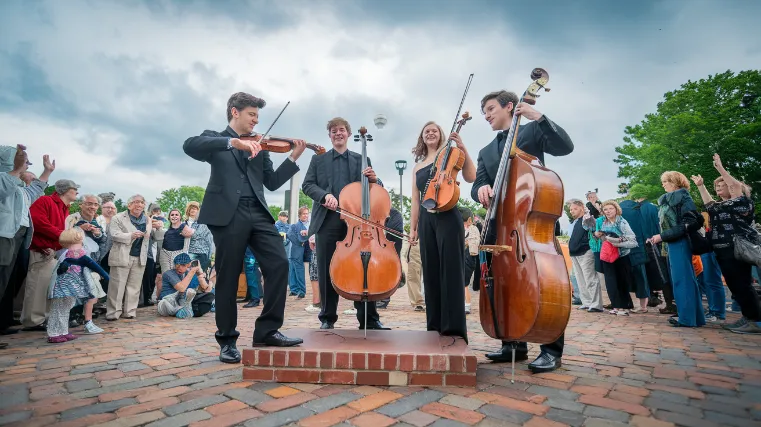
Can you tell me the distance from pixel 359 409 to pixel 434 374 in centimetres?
59

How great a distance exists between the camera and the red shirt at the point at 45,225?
4820 mm

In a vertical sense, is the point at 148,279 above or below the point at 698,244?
below

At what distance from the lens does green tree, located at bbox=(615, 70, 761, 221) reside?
18609 mm

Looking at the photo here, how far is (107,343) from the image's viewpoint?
3.81 metres

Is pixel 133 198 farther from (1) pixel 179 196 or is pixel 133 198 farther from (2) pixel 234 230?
(1) pixel 179 196

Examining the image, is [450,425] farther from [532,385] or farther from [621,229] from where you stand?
[621,229]

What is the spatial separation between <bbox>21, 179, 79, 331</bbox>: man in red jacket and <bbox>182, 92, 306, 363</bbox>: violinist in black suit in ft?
11.2

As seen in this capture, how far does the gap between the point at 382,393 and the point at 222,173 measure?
6.53 feet

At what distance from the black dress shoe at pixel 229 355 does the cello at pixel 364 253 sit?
897 millimetres

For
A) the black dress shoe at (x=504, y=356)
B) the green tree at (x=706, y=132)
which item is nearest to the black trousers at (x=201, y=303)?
the black dress shoe at (x=504, y=356)

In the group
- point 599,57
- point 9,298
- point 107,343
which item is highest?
point 599,57

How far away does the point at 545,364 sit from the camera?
262cm

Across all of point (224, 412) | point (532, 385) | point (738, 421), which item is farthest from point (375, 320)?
point (738, 421)

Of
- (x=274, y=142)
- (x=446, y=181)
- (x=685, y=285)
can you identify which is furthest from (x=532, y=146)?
(x=685, y=285)
